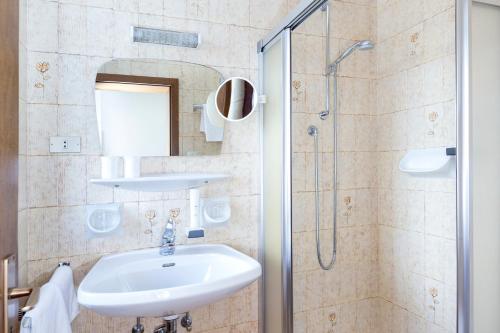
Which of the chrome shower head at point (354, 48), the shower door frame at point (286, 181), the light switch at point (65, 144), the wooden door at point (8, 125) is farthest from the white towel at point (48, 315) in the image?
the chrome shower head at point (354, 48)

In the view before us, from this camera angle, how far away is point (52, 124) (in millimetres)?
1472

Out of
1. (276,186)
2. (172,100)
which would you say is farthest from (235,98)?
(276,186)

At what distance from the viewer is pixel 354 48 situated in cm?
160

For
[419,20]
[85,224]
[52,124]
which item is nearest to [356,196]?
[419,20]

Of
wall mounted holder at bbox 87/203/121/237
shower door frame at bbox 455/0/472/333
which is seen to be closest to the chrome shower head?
shower door frame at bbox 455/0/472/333

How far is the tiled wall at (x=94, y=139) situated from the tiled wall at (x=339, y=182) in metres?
0.30

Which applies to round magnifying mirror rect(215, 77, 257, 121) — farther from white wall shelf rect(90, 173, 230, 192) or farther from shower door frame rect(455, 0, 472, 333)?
shower door frame rect(455, 0, 472, 333)

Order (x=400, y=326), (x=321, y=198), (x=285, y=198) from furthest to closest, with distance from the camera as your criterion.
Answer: (x=321, y=198) → (x=285, y=198) → (x=400, y=326)

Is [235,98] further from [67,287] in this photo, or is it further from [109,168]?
[67,287]

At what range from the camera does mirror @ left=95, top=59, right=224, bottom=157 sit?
155 centimetres

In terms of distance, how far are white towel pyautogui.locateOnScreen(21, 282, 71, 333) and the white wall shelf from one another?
0.48 m

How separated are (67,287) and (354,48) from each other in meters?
1.67

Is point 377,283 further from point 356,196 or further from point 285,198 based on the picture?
Answer: point 285,198

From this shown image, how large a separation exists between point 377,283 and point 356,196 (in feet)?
1.37
